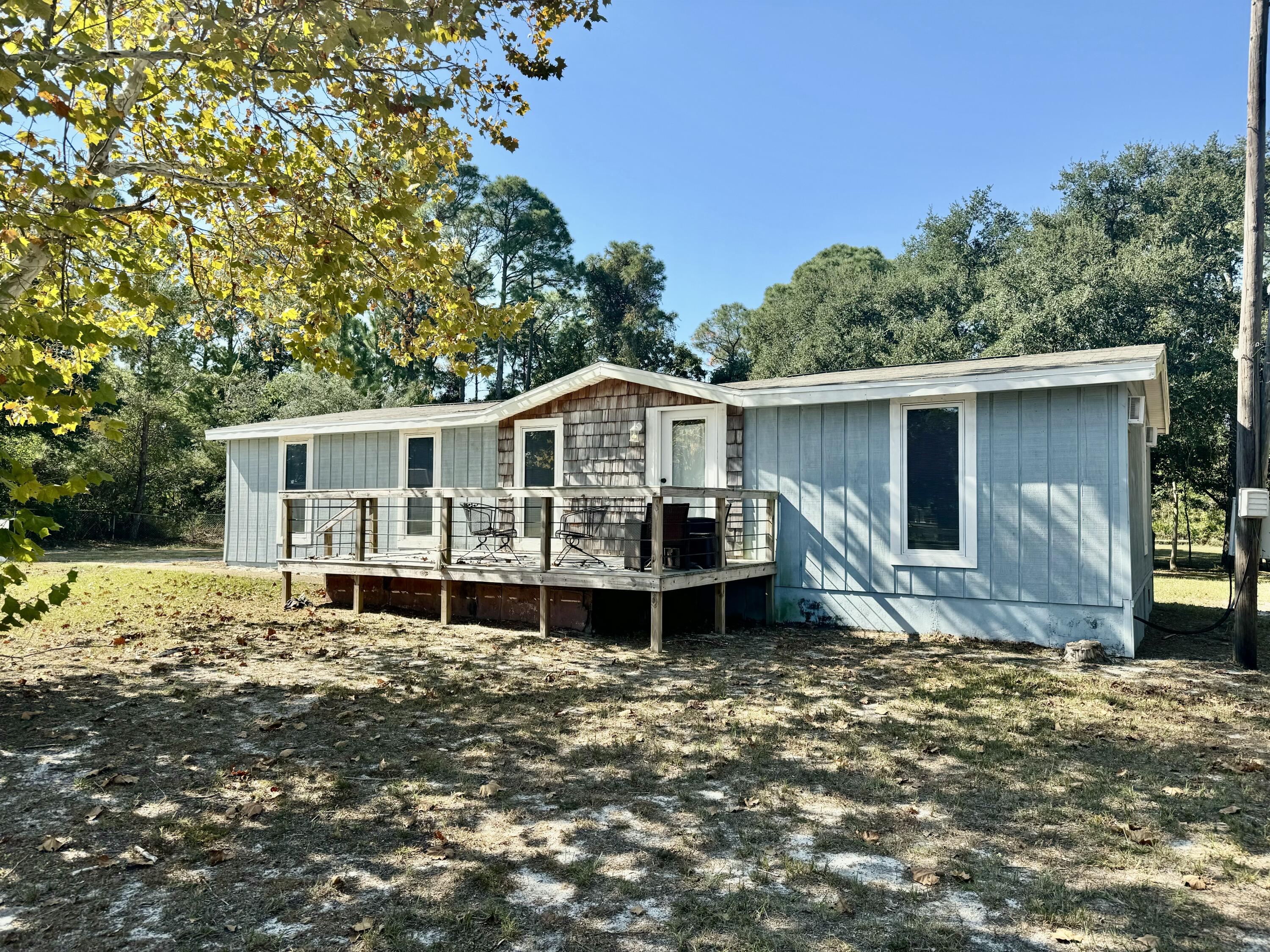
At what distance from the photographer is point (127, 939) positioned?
101 inches

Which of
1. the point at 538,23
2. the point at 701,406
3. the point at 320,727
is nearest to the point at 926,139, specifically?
the point at 701,406

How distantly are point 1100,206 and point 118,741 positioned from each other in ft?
102

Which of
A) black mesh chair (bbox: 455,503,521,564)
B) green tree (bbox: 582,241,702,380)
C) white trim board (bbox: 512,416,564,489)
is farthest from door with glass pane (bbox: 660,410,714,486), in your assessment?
green tree (bbox: 582,241,702,380)

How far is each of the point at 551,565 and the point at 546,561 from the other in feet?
0.44

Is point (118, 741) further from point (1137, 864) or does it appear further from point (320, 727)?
point (1137, 864)

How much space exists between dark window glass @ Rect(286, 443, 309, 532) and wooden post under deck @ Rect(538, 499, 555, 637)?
300 inches

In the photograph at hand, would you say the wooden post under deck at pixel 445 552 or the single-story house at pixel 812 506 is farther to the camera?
the wooden post under deck at pixel 445 552

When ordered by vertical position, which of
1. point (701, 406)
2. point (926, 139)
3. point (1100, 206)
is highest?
point (926, 139)

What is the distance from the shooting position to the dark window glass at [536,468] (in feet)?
38.4

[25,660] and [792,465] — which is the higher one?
[792,465]

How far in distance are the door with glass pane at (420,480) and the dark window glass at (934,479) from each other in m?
7.33

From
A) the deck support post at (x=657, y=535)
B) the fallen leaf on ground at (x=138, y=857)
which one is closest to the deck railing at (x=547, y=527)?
the deck support post at (x=657, y=535)

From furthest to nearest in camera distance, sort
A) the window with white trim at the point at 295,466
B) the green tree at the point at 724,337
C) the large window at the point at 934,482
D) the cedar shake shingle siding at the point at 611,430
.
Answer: the green tree at the point at 724,337
the window with white trim at the point at 295,466
the cedar shake shingle siding at the point at 611,430
the large window at the point at 934,482

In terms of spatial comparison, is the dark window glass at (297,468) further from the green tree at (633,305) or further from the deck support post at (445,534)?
the green tree at (633,305)
